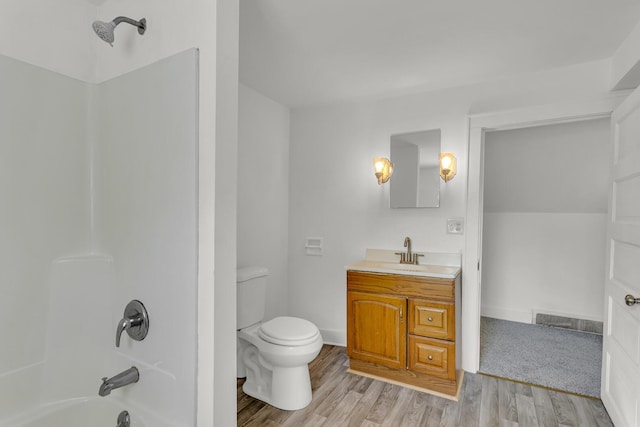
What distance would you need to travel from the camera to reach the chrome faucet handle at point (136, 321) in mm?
1446

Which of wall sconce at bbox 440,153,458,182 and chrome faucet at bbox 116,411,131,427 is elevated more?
wall sconce at bbox 440,153,458,182

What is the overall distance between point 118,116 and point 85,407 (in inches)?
55.2

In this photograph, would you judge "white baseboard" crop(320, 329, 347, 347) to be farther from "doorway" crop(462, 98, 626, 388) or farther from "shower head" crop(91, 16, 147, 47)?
"shower head" crop(91, 16, 147, 47)

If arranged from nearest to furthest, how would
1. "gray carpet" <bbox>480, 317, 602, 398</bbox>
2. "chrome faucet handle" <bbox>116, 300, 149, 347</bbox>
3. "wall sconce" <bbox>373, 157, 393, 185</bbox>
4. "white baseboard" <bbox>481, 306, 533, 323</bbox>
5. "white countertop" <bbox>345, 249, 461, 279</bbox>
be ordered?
1. "chrome faucet handle" <bbox>116, 300, 149, 347</bbox>
2. "white countertop" <bbox>345, 249, 461, 279</bbox>
3. "gray carpet" <bbox>480, 317, 602, 398</bbox>
4. "wall sconce" <bbox>373, 157, 393, 185</bbox>
5. "white baseboard" <bbox>481, 306, 533, 323</bbox>

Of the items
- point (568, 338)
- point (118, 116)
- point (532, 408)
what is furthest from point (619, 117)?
point (118, 116)

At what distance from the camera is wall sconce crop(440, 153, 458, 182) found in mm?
2613

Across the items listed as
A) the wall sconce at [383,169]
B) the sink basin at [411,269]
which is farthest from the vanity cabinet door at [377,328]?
the wall sconce at [383,169]

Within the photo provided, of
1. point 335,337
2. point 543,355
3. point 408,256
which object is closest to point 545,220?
point 543,355

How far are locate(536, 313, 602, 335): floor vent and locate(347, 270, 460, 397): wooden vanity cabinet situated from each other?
6.37 feet

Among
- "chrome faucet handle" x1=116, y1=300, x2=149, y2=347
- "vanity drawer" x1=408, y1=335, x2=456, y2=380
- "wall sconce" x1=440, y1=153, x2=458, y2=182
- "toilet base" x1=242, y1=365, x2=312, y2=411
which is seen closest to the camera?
"chrome faucet handle" x1=116, y1=300, x2=149, y2=347

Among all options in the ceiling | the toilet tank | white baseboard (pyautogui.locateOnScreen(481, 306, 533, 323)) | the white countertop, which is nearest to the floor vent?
white baseboard (pyautogui.locateOnScreen(481, 306, 533, 323))

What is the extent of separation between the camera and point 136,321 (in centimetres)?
146

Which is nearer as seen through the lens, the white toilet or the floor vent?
the white toilet

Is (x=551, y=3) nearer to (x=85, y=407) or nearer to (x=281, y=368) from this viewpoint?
(x=281, y=368)
